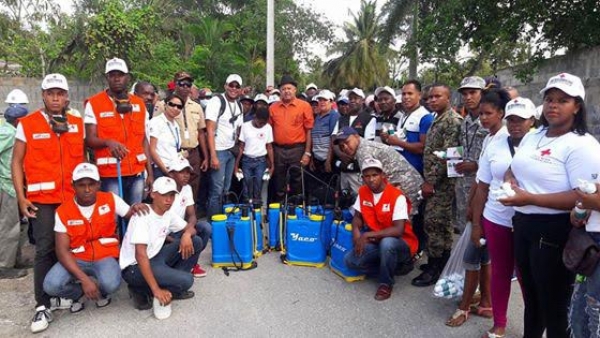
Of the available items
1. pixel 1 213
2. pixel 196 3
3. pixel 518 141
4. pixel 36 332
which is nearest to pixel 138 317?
pixel 36 332

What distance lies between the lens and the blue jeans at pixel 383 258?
154 inches

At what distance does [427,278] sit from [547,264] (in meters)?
1.89

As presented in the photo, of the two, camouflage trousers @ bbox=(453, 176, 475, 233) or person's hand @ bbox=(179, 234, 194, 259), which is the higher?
camouflage trousers @ bbox=(453, 176, 475, 233)

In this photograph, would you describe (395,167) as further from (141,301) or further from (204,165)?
(141,301)

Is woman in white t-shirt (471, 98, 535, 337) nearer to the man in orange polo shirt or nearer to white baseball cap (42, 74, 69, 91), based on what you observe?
the man in orange polo shirt

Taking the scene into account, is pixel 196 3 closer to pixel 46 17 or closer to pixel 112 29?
pixel 46 17

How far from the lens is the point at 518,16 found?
26.0 feet

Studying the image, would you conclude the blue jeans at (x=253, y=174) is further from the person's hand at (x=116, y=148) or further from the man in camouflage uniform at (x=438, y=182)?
the man in camouflage uniform at (x=438, y=182)

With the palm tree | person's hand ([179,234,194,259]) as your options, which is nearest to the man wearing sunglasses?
person's hand ([179,234,194,259])

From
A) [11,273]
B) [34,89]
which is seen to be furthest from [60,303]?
[34,89]

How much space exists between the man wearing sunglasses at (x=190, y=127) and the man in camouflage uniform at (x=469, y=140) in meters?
3.21

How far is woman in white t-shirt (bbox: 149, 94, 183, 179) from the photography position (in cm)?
484

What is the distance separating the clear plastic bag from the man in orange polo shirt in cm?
273

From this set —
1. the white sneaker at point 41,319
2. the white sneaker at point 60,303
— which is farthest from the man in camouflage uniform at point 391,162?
the white sneaker at point 41,319
